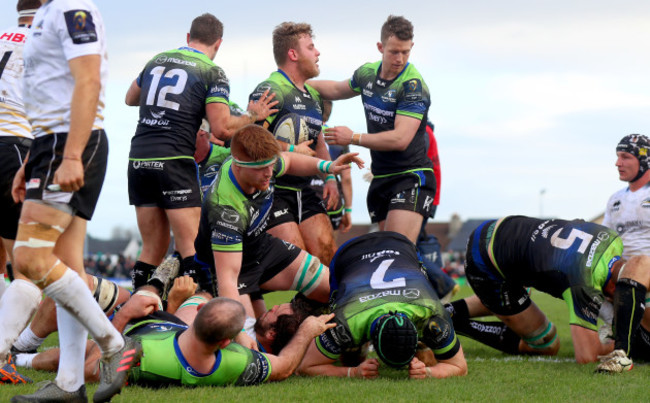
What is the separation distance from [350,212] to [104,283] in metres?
4.04

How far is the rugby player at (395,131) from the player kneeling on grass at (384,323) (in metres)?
2.24

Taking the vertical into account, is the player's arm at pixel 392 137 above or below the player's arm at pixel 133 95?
below

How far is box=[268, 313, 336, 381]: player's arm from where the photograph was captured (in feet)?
17.6

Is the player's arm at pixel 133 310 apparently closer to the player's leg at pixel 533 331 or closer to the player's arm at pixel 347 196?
the player's leg at pixel 533 331

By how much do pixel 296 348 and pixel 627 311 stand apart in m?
2.80

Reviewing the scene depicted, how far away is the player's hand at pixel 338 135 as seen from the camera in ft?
26.1

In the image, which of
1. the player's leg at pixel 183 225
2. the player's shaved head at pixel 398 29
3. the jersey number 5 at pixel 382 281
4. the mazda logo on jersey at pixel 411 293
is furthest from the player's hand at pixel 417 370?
the player's shaved head at pixel 398 29

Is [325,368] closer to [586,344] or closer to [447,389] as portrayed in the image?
[447,389]

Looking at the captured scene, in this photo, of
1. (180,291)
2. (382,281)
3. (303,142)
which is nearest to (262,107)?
(303,142)

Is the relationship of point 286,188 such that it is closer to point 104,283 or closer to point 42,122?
point 104,283

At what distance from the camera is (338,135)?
7992 mm

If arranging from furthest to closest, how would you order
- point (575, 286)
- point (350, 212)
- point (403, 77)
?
point (350, 212)
point (403, 77)
point (575, 286)

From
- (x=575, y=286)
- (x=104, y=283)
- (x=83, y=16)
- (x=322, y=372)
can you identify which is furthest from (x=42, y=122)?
(x=575, y=286)

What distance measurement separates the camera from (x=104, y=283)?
19.7 feet
